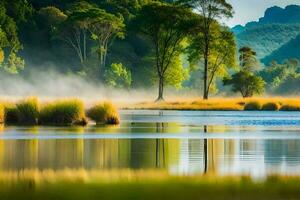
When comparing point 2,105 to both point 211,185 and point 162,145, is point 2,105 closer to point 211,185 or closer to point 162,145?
point 162,145

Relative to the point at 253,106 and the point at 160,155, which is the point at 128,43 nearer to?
the point at 253,106

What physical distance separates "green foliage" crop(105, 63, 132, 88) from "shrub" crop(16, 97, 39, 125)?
45.9m

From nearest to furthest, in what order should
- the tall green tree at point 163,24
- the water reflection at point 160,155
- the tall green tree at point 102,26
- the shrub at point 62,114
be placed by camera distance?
the water reflection at point 160,155 < the shrub at point 62,114 < the tall green tree at point 163,24 < the tall green tree at point 102,26

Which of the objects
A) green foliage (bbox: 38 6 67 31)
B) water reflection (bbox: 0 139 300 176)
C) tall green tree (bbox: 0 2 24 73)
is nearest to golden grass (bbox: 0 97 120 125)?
water reflection (bbox: 0 139 300 176)

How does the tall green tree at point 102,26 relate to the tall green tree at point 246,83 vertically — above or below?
above

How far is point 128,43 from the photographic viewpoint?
3506 inches

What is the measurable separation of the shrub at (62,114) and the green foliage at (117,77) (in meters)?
45.8

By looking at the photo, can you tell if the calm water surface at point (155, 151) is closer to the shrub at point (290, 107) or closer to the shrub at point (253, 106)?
the shrub at point (253, 106)

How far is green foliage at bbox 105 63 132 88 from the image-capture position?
79.8 meters

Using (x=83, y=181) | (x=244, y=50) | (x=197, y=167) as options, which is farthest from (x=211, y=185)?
(x=244, y=50)

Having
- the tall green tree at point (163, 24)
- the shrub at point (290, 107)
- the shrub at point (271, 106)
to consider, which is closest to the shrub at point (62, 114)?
the shrub at point (271, 106)

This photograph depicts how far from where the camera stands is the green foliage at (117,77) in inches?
3142

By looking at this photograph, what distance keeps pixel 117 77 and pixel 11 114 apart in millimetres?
46750

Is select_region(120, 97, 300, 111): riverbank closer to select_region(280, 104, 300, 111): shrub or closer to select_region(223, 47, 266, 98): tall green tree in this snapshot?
select_region(280, 104, 300, 111): shrub
